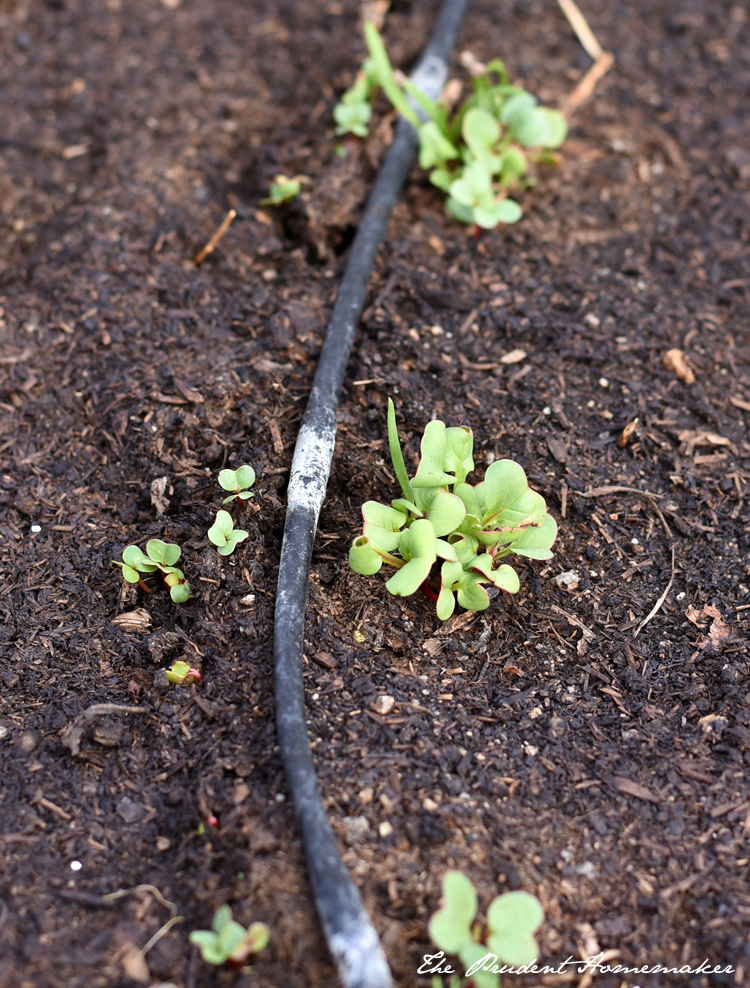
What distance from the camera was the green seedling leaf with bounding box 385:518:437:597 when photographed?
1521 mm

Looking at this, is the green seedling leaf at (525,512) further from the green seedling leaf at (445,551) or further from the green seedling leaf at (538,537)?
the green seedling leaf at (445,551)

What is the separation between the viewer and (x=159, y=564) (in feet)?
5.90

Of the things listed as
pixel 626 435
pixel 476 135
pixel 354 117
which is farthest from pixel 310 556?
pixel 354 117

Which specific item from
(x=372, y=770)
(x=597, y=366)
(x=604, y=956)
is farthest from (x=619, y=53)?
(x=604, y=956)

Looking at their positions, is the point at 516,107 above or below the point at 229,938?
above

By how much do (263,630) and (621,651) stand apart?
2.73 feet

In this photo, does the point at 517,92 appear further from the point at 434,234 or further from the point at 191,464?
the point at 191,464

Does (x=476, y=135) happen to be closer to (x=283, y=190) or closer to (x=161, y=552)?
(x=283, y=190)

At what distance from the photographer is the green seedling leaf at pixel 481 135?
2432 millimetres

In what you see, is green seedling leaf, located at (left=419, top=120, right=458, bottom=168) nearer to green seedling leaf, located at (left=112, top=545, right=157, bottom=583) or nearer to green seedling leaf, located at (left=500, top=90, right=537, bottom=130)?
→ green seedling leaf, located at (left=500, top=90, right=537, bottom=130)

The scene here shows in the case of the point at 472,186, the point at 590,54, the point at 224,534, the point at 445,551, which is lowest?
the point at 224,534

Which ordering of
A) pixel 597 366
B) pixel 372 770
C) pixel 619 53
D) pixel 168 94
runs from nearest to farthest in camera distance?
pixel 372 770 → pixel 597 366 → pixel 168 94 → pixel 619 53

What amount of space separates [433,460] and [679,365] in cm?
96

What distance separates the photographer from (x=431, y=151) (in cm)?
248
